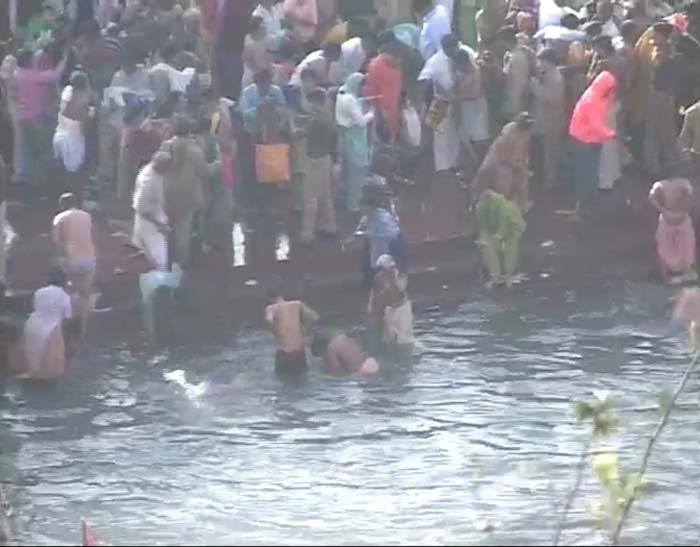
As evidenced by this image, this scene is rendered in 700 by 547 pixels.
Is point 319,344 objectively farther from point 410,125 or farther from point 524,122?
point 410,125

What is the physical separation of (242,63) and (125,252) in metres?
2.13

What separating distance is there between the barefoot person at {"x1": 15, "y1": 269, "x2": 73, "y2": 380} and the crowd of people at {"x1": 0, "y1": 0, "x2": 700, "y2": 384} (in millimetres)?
701

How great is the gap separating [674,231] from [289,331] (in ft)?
13.7

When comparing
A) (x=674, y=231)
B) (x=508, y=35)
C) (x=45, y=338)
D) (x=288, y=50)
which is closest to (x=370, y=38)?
(x=288, y=50)

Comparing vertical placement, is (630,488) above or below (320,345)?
below

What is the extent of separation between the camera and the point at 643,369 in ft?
52.2

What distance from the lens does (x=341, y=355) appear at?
609 inches

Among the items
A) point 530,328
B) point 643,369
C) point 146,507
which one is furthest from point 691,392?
point 146,507

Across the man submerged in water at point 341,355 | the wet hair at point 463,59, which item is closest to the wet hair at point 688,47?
the wet hair at point 463,59

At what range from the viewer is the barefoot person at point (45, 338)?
1509 centimetres

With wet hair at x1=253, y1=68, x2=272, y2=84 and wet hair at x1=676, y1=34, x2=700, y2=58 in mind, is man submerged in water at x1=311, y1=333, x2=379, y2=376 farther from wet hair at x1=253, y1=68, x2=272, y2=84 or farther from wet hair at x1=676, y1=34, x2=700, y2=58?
wet hair at x1=676, y1=34, x2=700, y2=58

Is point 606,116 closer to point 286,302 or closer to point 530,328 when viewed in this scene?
point 530,328

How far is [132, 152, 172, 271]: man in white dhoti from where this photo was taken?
1622cm

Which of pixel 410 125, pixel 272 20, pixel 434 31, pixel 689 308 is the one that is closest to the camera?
pixel 689 308
